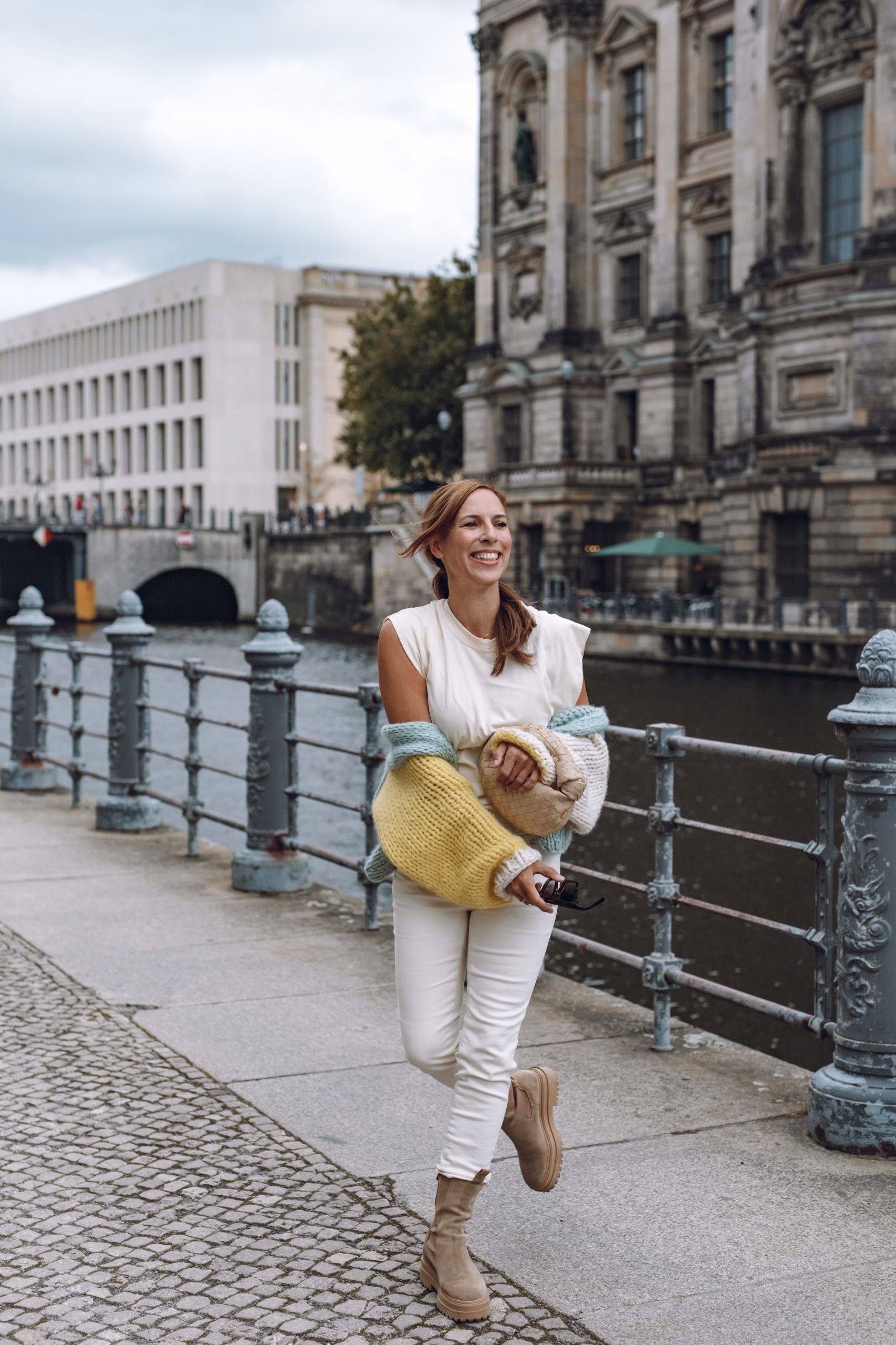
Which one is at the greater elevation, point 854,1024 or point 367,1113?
point 854,1024

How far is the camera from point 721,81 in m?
51.3

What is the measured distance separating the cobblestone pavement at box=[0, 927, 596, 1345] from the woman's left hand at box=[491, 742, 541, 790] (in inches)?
47.3

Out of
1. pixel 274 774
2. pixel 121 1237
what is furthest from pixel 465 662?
pixel 274 774

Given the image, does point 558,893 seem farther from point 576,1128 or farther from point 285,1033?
point 285,1033

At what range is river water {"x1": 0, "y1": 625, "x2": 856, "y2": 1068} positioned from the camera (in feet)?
38.8

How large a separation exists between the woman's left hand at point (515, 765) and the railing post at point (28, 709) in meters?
9.49

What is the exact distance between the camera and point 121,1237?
4.04m

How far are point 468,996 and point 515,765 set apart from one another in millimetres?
573

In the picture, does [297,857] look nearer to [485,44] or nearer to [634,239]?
[634,239]

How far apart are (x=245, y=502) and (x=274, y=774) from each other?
305 feet

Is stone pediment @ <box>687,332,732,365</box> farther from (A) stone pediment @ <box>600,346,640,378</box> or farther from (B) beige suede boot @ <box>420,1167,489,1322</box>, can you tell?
(B) beige suede boot @ <box>420,1167,489,1322</box>

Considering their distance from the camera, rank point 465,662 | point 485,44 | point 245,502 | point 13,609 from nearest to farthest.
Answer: point 465,662, point 485,44, point 13,609, point 245,502

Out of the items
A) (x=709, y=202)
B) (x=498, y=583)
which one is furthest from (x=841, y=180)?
→ (x=498, y=583)

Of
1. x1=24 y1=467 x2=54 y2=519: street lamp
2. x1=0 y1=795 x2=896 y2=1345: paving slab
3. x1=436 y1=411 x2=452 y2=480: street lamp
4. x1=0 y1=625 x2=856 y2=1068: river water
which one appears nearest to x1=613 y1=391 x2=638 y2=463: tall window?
x1=436 y1=411 x2=452 y2=480: street lamp
